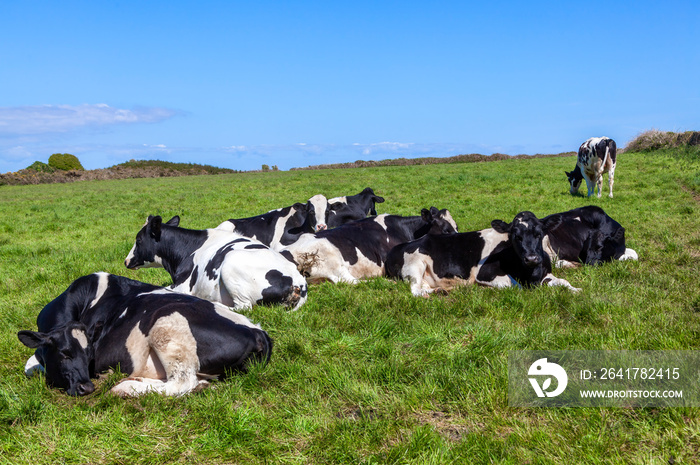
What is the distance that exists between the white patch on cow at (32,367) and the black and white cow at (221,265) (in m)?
2.24

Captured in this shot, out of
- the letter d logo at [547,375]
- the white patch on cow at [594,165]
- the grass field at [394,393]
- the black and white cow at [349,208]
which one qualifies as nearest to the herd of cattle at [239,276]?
the grass field at [394,393]

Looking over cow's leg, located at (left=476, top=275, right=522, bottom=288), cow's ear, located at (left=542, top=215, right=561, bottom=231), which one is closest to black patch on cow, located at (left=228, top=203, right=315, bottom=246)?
cow's leg, located at (left=476, top=275, right=522, bottom=288)

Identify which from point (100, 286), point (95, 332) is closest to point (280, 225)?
point (100, 286)

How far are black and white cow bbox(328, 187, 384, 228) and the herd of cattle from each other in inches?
29.3

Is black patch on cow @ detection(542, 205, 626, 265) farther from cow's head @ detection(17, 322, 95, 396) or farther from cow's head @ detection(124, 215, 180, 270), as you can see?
cow's head @ detection(17, 322, 95, 396)

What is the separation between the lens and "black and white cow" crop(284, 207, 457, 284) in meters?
8.34

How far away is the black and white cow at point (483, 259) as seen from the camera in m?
7.09

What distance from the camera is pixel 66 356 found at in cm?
439

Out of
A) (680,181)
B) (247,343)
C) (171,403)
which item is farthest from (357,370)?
(680,181)

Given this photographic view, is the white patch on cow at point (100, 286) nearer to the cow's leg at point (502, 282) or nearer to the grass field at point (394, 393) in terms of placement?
the grass field at point (394, 393)

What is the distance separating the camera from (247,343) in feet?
15.0

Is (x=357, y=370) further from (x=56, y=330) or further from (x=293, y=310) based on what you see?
(x=56, y=330)

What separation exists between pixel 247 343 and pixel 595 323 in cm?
363

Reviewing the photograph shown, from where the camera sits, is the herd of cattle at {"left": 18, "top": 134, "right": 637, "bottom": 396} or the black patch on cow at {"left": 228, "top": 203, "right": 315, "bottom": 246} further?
the black patch on cow at {"left": 228, "top": 203, "right": 315, "bottom": 246}
